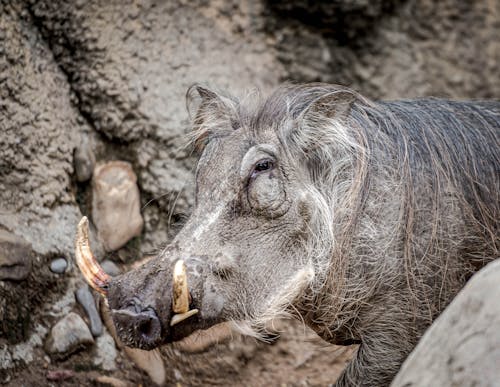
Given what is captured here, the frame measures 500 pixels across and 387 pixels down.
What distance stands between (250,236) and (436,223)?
2.22 ft

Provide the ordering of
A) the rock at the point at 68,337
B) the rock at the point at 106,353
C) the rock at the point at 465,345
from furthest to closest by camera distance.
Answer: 1. the rock at the point at 106,353
2. the rock at the point at 68,337
3. the rock at the point at 465,345

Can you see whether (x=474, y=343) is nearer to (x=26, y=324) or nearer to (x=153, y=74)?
(x=26, y=324)

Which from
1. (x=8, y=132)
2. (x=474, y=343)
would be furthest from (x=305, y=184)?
(x=8, y=132)

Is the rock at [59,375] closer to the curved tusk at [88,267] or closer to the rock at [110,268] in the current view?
the rock at [110,268]

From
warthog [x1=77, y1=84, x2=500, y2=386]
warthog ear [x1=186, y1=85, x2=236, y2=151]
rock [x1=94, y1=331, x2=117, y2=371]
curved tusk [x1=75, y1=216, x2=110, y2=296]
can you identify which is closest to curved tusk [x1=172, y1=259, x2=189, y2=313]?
warthog [x1=77, y1=84, x2=500, y2=386]

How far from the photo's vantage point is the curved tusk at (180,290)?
2.49 metres

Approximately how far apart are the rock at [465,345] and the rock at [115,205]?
7.02ft

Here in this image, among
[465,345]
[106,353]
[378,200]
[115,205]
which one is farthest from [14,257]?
[465,345]

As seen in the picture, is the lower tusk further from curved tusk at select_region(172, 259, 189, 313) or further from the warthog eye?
the warthog eye

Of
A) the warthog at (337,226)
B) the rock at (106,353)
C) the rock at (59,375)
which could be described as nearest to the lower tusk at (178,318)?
the warthog at (337,226)

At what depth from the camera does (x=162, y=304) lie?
8.32 ft

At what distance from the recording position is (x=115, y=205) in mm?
3910

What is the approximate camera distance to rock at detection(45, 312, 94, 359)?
337cm

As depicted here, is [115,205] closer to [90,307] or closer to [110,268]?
[110,268]
